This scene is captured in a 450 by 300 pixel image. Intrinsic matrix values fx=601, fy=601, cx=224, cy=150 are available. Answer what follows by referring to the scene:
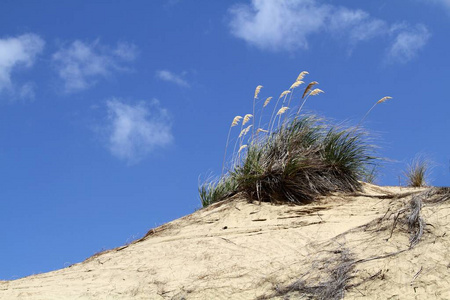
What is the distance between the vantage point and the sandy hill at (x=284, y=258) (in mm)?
5801

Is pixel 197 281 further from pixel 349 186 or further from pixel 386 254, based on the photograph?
pixel 349 186

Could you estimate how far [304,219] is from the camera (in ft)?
26.0

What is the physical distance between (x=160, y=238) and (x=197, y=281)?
76.1 inches

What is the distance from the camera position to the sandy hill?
19.0 ft

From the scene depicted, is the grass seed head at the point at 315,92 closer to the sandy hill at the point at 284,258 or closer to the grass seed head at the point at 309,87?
the grass seed head at the point at 309,87

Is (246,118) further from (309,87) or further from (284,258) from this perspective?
(284,258)

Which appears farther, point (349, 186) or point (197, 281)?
point (349, 186)

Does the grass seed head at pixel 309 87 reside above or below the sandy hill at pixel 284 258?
above

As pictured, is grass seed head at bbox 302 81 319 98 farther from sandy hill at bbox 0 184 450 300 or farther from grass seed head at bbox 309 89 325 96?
sandy hill at bbox 0 184 450 300

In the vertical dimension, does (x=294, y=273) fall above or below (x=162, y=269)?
below

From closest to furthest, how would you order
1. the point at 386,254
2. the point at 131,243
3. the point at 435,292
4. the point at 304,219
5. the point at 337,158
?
the point at 435,292, the point at 386,254, the point at 304,219, the point at 131,243, the point at 337,158

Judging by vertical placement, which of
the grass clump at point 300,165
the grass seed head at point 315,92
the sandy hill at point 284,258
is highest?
the grass seed head at point 315,92

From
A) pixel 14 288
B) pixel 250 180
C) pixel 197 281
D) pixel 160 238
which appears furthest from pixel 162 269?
pixel 250 180

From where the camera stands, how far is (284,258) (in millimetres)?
6676
